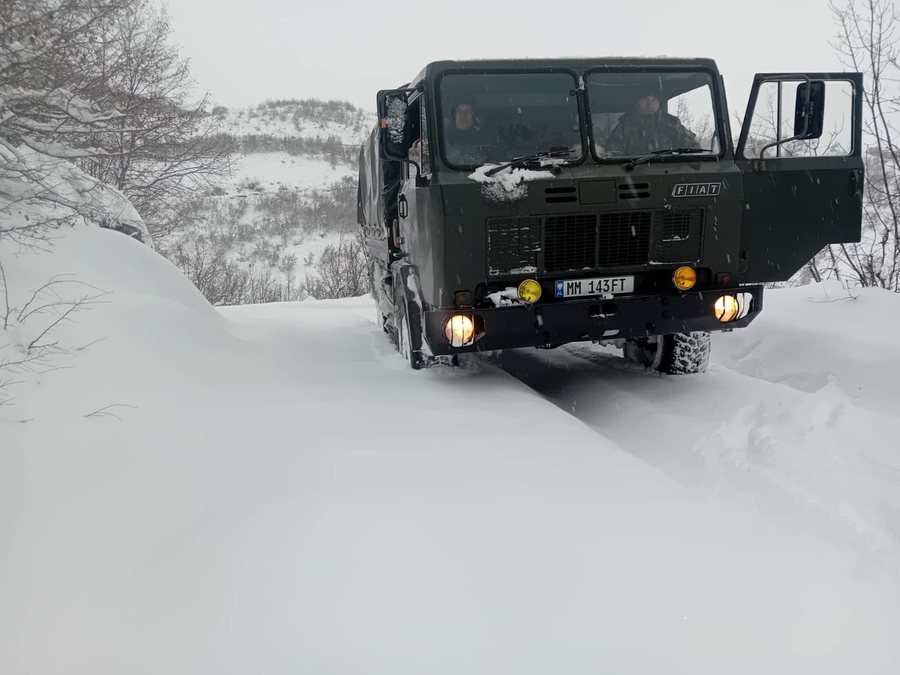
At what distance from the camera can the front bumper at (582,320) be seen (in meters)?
4.80

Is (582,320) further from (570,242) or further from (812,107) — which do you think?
Answer: (812,107)

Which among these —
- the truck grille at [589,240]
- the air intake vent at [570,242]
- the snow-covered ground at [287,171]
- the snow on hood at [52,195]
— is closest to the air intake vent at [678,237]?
the truck grille at [589,240]

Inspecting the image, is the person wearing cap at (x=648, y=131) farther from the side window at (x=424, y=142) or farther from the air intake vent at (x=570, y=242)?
the side window at (x=424, y=142)

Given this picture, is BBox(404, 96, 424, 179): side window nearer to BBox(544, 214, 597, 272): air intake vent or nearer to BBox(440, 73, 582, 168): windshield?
BBox(440, 73, 582, 168): windshield

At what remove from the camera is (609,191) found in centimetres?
472

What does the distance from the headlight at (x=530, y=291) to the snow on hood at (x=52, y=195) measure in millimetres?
3493

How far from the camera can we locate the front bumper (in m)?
4.80

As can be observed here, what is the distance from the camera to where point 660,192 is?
15.7ft

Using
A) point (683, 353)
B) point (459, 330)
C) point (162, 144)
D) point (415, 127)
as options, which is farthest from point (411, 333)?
point (162, 144)

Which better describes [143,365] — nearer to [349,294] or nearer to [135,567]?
[135,567]

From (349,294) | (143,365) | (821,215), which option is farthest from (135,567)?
(349,294)

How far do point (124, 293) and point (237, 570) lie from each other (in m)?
4.49

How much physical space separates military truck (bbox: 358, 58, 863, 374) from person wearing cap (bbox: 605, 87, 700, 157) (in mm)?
11

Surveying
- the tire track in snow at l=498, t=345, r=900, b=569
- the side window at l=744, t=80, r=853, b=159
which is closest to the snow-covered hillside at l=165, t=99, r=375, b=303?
the side window at l=744, t=80, r=853, b=159
